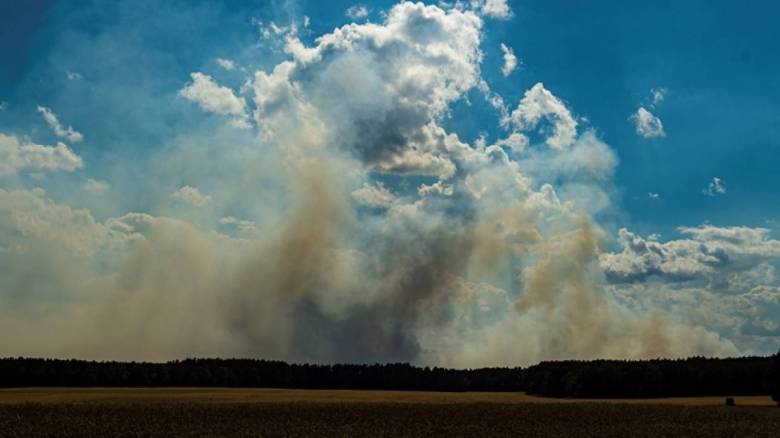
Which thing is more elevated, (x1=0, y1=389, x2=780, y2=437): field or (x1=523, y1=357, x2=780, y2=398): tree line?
(x1=523, y1=357, x2=780, y2=398): tree line

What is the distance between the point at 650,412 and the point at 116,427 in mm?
46732

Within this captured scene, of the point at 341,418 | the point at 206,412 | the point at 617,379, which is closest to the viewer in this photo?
the point at 341,418

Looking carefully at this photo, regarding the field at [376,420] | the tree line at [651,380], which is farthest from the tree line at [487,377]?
the field at [376,420]

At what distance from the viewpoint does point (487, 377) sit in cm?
17450

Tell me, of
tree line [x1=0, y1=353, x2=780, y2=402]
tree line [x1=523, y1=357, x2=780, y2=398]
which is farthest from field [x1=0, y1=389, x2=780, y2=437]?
tree line [x1=523, y1=357, x2=780, y2=398]

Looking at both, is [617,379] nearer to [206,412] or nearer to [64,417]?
[206,412]

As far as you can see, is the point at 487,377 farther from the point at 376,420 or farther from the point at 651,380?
the point at 376,420

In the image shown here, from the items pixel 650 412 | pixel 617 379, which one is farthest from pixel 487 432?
pixel 617 379

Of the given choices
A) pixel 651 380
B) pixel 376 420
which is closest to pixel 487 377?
pixel 651 380

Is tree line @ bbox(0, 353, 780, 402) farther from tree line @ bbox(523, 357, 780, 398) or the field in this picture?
the field

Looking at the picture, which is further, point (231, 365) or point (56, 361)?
point (231, 365)

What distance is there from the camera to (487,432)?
4925 cm

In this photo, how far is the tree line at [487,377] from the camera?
115m

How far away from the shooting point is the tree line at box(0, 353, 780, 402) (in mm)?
115375
